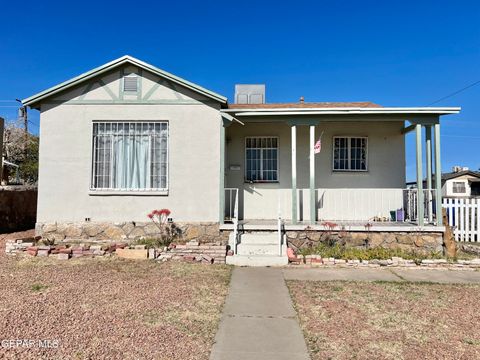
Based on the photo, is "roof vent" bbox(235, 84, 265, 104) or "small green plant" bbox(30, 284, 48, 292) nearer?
"small green plant" bbox(30, 284, 48, 292)

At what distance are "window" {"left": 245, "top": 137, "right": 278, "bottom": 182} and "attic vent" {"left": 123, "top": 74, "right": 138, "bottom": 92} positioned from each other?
12.0ft

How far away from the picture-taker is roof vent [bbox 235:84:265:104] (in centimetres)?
1368

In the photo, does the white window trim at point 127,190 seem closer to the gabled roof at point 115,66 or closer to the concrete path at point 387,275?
the gabled roof at point 115,66

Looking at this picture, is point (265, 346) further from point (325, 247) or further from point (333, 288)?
point (325, 247)

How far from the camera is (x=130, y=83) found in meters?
9.45

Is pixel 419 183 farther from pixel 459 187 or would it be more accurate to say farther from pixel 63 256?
pixel 459 187

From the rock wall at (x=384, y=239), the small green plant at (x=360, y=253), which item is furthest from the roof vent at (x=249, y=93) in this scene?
the small green plant at (x=360, y=253)

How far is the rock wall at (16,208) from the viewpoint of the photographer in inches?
473

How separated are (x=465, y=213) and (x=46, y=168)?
478 inches

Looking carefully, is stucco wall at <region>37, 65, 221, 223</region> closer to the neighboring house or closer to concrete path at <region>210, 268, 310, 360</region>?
concrete path at <region>210, 268, 310, 360</region>

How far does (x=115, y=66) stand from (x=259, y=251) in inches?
240

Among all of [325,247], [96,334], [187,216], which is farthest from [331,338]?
[187,216]

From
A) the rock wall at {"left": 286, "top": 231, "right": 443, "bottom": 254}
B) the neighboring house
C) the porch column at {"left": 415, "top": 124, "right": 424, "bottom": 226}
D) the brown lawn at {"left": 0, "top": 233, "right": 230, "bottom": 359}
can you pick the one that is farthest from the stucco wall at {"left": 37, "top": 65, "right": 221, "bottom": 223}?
the neighboring house

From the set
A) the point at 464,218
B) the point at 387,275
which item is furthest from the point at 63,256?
the point at 464,218
